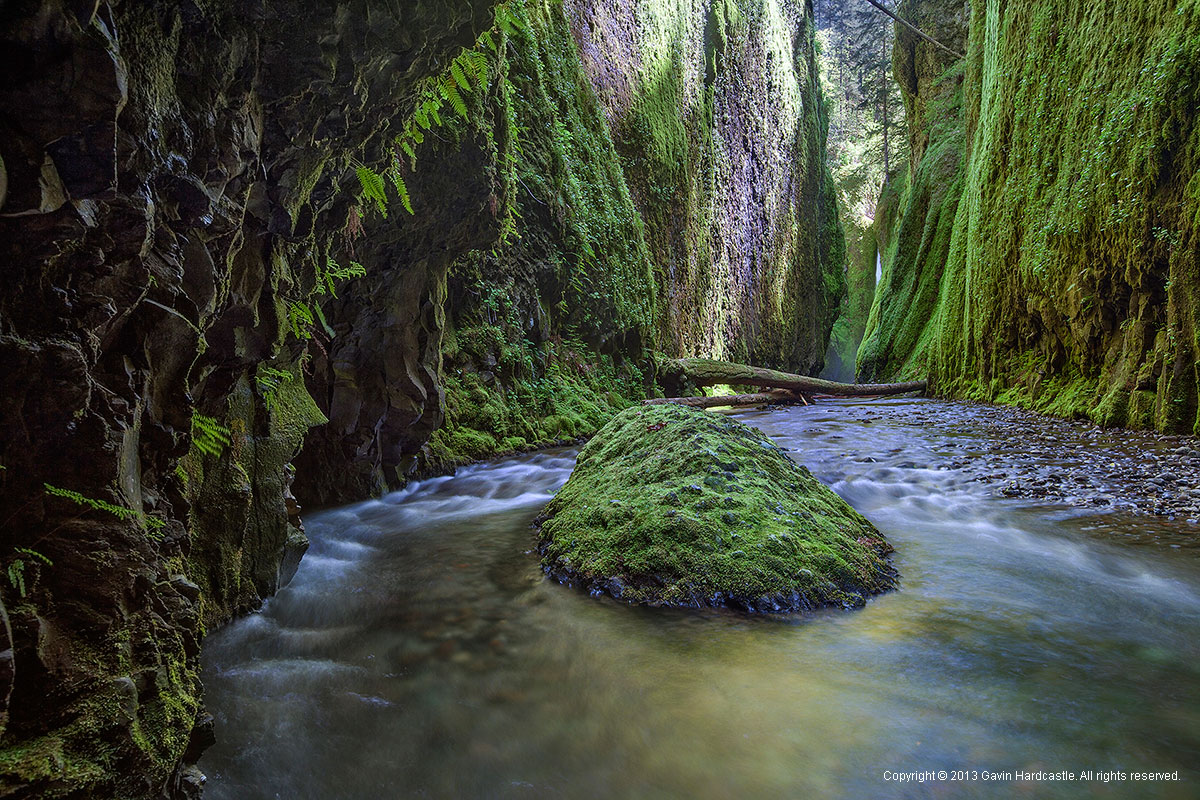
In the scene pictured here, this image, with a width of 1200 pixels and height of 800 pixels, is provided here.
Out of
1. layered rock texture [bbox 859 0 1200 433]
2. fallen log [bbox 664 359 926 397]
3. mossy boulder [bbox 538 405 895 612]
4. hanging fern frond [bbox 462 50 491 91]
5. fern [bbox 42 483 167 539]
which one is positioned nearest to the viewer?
fern [bbox 42 483 167 539]

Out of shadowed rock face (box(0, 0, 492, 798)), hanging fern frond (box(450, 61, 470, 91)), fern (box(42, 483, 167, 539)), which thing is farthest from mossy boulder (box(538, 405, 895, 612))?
hanging fern frond (box(450, 61, 470, 91))

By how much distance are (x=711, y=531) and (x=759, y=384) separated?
12.0m

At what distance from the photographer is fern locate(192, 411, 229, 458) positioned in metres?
2.58

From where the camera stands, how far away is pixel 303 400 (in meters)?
3.85

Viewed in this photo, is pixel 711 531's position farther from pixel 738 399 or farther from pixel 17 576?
pixel 738 399

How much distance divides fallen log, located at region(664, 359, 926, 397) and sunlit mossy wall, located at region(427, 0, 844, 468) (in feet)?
4.25

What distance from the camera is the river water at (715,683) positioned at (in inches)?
78.2

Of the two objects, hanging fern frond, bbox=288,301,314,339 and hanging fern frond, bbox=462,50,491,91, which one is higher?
hanging fern frond, bbox=462,50,491,91

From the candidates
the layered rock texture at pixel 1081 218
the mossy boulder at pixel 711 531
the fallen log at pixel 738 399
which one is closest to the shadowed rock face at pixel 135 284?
the mossy boulder at pixel 711 531

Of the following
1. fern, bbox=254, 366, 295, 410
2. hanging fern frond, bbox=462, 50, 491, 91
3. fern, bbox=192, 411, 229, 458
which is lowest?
fern, bbox=192, 411, 229, 458

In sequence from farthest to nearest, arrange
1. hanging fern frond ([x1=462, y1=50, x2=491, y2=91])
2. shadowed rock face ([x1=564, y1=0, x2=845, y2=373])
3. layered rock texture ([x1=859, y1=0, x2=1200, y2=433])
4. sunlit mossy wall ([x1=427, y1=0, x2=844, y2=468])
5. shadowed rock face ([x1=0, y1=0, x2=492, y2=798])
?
shadowed rock face ([x1=564, y1=0, x2=845, y2=373])
sunlit mossy wall ([x1=427, y1=0, x2=844, y2=468])
layered rock texture ([x1=859, y1=0, x2=1200, y2=433])
hanging fern frond ([x1=462, y1=50, x2=491, y2=91])
shadowed rock face ([x1=0, y1=0, x2=492, y2=798])

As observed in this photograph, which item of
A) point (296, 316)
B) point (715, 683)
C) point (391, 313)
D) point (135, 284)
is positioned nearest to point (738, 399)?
point (391, 313)

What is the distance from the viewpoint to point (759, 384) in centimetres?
1483

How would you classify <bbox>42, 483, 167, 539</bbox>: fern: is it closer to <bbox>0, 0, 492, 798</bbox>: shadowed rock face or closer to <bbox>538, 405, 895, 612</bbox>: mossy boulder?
<bbox>0, 0, 492, 798</bbox>: shadowed rock face
